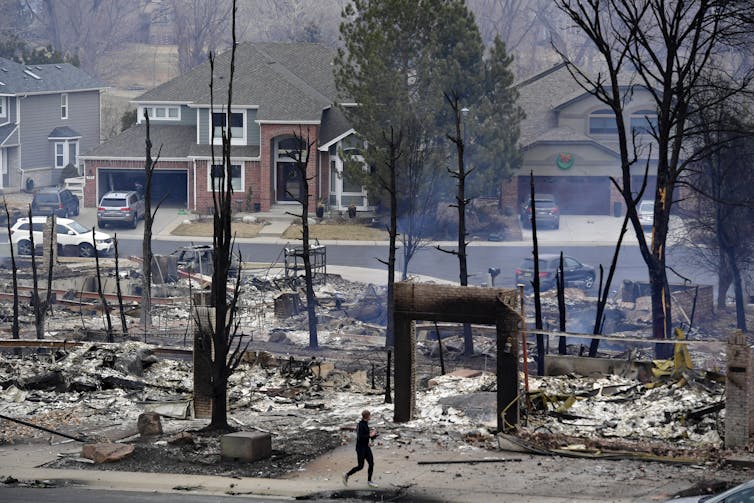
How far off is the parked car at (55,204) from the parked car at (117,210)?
2.39 m

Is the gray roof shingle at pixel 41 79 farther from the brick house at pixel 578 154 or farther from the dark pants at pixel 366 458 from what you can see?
the dark pants at pixel 366 458

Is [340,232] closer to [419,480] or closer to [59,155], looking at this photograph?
[59,155]

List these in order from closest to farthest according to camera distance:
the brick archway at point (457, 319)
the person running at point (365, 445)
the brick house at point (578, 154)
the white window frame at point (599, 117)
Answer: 1. the person running at point (365, 445)
2. the brick archway at point (457, 319)
3. the brick house at point (578, 154)
4. the white window frame at point (599, 117)

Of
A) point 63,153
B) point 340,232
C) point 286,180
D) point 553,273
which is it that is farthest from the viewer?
point 63,153

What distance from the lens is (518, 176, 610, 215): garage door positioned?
203 feet

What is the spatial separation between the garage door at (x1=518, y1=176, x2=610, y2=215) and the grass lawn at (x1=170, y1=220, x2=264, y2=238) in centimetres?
1495

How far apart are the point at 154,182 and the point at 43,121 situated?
11730mm

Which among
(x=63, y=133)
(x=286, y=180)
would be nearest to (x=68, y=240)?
(x=286, y=180)

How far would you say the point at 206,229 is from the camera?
56.7 m

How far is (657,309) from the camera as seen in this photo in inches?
1232

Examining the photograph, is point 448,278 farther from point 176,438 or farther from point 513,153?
point 176,438

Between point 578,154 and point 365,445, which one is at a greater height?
point 578,154

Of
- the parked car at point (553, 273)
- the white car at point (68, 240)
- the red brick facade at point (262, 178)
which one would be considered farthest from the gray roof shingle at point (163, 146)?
the parked car at point (553, 273)

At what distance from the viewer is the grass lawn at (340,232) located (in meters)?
54.9
